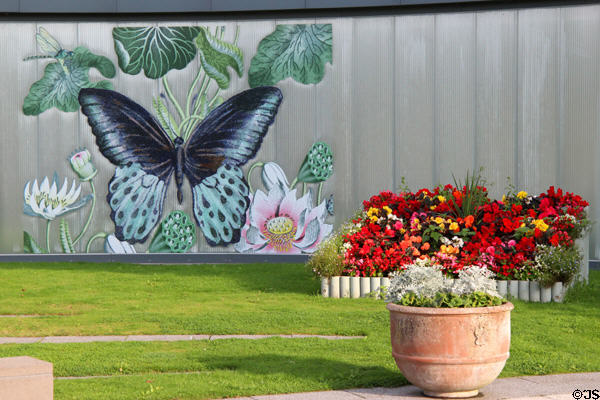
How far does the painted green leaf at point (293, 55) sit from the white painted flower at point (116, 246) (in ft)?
17.7

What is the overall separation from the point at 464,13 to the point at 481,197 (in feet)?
24.5

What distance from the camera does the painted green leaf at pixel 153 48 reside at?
22234 mm

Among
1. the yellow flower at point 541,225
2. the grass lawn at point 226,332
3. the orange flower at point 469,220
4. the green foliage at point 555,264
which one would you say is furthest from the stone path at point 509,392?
the orange flower at point 469,220

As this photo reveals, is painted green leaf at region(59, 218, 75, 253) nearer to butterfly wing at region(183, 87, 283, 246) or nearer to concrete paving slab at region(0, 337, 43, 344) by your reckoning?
butterfly wing at region(183, 87, 283, 246)

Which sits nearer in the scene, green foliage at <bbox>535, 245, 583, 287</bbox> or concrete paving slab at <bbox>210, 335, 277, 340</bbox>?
concrete paving slab at <bbox>210, 335, 277, 340</bbox>

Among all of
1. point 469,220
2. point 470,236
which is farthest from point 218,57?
point 470,236

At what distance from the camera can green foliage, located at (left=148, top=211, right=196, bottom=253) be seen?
2208 centimetres

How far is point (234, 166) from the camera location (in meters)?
22.1

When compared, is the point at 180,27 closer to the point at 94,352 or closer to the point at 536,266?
the point at 536,266

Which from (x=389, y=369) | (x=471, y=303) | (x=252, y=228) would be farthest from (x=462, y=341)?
(x=252, y=228)

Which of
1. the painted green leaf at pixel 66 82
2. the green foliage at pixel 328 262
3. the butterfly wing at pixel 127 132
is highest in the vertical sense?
the painted green leaf at pixel 66 82

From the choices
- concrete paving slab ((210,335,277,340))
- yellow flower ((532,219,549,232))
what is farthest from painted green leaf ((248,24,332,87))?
concrete paving slab ((210,335,277,340))

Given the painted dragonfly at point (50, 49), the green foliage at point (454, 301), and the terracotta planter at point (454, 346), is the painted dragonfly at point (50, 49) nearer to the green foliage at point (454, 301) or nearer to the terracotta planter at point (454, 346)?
the green foliage at point (454, 301)

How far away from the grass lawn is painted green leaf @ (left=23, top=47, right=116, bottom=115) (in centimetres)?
617
